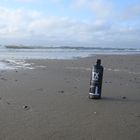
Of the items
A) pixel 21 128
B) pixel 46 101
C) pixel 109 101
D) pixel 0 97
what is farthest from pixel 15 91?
pixel 21 128

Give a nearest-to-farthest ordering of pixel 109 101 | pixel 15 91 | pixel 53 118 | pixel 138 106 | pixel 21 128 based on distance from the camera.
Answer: pixel 21 128 < pixel 53 118 < pixel 138 106 < pixel 109 101 < pixel 15 91

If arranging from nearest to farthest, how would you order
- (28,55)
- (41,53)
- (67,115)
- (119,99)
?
(67,115), (119,99), (28,55), (41,53)

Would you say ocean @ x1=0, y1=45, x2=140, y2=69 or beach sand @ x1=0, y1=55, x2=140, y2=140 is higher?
beach sand @ x1=0, y1=55, x2=140, y2=140

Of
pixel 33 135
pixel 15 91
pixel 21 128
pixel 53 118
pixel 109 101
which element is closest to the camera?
pixel 33 135

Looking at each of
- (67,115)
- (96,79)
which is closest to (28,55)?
(96,79)

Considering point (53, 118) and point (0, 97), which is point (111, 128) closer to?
point (53, 118)

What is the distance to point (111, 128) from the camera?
423 centimetres

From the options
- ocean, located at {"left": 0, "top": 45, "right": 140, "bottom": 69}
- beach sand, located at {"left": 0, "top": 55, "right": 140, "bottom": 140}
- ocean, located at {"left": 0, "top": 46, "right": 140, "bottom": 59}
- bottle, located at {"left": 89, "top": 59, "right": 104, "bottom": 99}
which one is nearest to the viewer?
beach sand, located at {"left": 0, "top": 55, "right": 140, "bottom": 140}

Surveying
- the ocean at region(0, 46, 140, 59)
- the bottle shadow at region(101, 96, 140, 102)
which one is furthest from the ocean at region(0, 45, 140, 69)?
the bottle shadow at region(101, 96, 140, 102)

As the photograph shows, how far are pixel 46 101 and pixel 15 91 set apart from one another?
1373mm

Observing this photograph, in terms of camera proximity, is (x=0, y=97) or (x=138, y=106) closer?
(x=138, y=106)

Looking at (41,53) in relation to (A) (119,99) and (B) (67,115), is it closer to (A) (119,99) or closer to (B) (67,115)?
(A) (119,99)

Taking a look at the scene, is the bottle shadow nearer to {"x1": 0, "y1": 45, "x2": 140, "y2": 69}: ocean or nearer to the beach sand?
the beach sand

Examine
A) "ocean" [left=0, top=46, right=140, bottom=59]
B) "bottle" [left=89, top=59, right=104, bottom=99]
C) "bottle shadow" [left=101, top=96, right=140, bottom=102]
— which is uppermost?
"bottle" [left=89, top=59, right=104, bottom=99]
